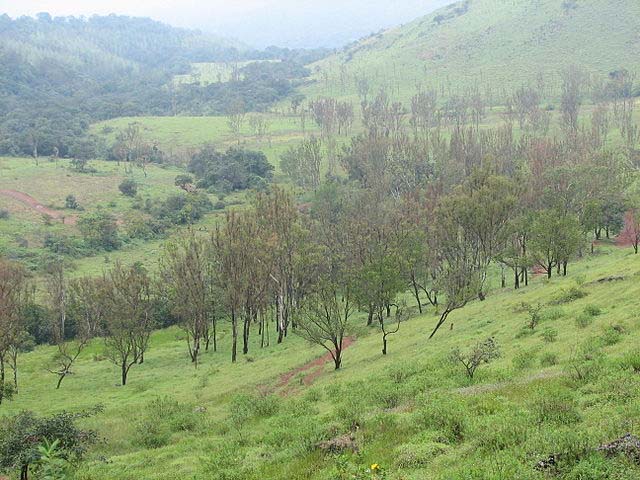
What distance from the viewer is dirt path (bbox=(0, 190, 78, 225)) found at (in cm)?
11856

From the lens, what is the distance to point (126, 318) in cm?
5031

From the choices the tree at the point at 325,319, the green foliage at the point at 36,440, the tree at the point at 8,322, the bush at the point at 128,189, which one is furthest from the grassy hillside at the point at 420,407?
the bush at the point at 128,189

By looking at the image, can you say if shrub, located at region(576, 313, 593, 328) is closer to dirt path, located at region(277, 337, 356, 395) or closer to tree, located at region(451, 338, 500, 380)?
tree, located at region(451, 338, 500, 380)

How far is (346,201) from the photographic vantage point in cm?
10325

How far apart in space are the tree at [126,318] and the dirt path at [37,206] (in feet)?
240

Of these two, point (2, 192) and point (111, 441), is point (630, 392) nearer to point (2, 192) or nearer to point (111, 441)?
point (111, 441)

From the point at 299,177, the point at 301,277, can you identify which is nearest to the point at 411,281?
the point at 301,277

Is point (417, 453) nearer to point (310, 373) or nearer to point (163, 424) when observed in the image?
point (163, 424)

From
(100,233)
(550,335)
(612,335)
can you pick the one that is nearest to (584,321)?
(550,335)

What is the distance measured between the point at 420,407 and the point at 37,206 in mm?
126726

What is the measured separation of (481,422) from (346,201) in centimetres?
8859

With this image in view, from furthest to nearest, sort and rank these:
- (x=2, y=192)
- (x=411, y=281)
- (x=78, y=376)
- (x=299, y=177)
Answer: (x=299, y=177), (x=2, y=192), (x=411, y=281), (x=78, y=376)

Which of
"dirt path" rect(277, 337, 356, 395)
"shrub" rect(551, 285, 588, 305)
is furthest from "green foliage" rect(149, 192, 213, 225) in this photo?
"shrub" rect(551, 285, 588, 305)

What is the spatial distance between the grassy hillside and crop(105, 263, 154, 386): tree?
394 cm
